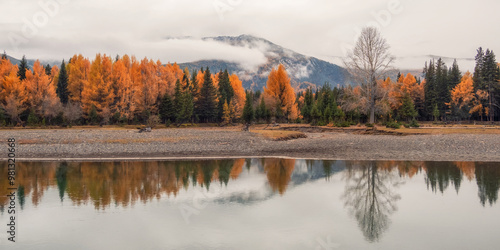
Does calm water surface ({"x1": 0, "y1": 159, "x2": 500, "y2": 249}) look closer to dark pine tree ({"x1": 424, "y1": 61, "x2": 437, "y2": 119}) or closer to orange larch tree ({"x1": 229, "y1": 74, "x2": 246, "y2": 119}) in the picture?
orange larch tree ({"x1": 229, "y1": 74, "x2": 246, "y2": 119})

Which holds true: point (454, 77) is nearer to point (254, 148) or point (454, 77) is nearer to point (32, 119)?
point (254, 148)

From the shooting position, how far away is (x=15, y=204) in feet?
54.2

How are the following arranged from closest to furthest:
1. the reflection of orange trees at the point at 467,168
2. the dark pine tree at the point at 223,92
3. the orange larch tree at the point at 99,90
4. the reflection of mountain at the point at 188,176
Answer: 1. the reflection of mountain at the point at 188,176
2. the reflection of orange trees at the point at 467,168
3. the orange larch tree at the point at 99,90
4. the dark pine tree at the point at 223,92

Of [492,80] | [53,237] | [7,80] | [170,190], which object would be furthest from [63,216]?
[492,80]

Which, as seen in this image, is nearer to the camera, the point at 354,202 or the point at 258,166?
the point at 354,202

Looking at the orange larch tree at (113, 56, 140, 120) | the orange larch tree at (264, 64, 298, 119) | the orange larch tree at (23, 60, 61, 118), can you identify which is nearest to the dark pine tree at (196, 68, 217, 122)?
→ the orange larch tree at (264, 64, 298, 119)

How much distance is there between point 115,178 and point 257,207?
421 inches

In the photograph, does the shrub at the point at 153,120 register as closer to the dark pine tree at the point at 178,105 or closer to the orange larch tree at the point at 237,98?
the dark pine tree at the point at 178,105

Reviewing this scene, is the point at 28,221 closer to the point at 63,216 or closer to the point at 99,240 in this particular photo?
the point at 63,216

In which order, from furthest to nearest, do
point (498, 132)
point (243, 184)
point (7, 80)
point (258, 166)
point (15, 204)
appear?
point (7, 80), point (498, 132), point (258, 166), point (243, 184), point (15, 204)

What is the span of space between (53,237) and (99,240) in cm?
Answer: 171

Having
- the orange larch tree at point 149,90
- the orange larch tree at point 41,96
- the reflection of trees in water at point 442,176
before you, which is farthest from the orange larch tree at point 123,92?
the reflection of trees in water at point 442,176

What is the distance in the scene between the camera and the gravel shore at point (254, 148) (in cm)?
3139

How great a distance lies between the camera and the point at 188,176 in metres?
23.2
